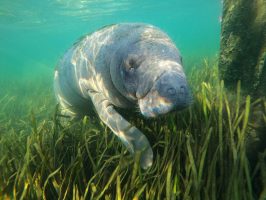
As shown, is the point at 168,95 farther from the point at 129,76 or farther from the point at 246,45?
the point at 246,45

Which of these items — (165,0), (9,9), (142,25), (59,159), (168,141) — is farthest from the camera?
(165,0)

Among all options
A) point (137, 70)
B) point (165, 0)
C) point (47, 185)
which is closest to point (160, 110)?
point (137, 70)

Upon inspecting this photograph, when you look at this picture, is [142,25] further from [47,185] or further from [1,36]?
[1,36]

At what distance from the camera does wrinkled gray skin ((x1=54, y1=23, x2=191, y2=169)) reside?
3.51 metres

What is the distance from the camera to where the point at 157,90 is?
11.6ft

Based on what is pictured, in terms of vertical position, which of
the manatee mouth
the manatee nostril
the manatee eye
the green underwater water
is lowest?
the green underwater water

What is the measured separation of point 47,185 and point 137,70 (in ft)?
6.07

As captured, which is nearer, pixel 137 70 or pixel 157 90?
pixel 157 90

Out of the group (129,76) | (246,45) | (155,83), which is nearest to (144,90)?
(155,83)

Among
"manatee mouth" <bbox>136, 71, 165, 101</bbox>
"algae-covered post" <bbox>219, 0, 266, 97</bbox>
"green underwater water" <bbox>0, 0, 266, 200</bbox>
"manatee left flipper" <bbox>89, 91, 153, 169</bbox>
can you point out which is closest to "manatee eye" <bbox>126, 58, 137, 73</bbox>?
"manatee mouth" <bbox>136, 71, 165, 101</bbox>

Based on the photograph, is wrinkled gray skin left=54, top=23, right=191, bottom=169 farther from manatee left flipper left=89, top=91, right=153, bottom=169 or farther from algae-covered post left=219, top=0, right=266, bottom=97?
algae-covered post left=219, top=0, right=266, bottom=97

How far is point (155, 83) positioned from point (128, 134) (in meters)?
0.78

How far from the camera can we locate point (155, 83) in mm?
3613

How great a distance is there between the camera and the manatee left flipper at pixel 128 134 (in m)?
3.59
